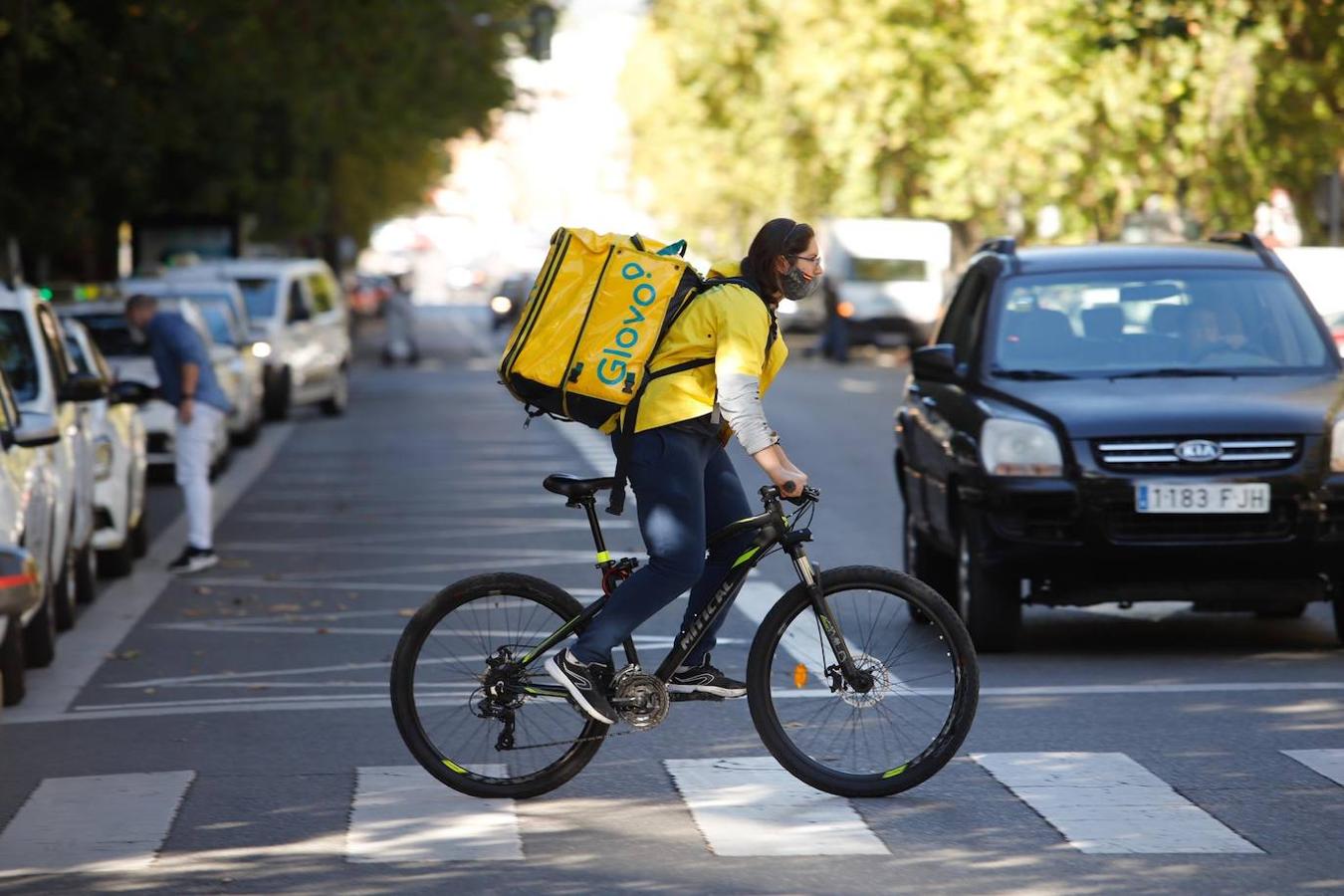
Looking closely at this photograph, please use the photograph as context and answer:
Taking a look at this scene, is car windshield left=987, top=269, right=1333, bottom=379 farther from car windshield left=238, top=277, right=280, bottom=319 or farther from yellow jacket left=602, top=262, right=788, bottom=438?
car windshield left=238, top=277, right=280, bottom=319

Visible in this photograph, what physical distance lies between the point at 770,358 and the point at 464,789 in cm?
150

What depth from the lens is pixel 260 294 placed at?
32094 millimetres

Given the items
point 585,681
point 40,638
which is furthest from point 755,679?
point 40,638

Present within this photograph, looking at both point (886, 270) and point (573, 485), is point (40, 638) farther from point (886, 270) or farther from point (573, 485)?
point (886, 270)

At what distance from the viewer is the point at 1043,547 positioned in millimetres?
10711

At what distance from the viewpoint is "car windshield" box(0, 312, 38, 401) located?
13734 mm

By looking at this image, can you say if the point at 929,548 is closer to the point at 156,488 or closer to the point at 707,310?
the point at 707,310

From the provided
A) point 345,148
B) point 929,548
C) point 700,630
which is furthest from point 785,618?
point 345,148

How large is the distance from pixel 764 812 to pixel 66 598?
237 inches

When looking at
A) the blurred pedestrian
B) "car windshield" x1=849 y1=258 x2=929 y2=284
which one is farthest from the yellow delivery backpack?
"car windshield" x1=849 y1=258 x2=929 y2=284

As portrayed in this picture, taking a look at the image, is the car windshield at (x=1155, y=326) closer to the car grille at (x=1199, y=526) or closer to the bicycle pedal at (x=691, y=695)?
the car grille at (x=1199, y=526)

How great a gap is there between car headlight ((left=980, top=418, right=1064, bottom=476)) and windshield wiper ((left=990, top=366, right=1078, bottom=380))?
1.63 feet

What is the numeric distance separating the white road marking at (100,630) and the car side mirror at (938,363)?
12.2 ft

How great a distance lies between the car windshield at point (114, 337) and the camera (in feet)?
75.9
